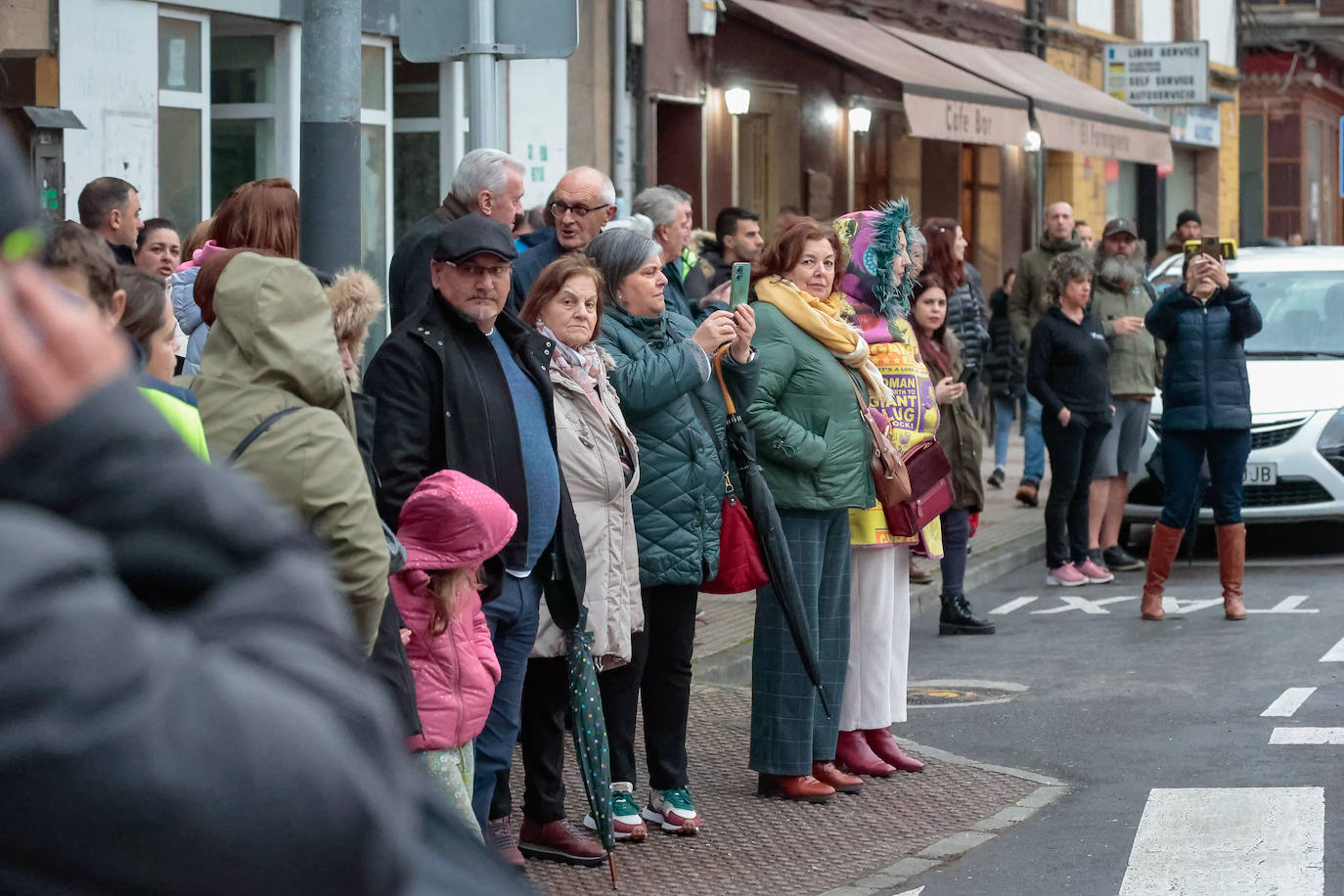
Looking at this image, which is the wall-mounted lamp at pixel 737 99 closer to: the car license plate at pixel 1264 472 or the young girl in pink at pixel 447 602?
the car license plate at pixel 1264 472

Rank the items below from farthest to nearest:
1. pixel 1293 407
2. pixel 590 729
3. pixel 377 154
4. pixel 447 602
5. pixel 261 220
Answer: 1. pixel 377 154
2. pixel 1293 407
3. pixel 261 220
4. pixel 590 729
5. pixel 447 602

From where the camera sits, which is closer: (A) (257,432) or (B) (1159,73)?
(A) (257,432)

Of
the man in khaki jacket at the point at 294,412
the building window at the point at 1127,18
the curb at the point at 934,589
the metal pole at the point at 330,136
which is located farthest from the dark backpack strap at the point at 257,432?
the building window at the point at 1127,18

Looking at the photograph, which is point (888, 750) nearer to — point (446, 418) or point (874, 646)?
point (874, 646)

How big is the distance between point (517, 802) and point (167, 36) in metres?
6.87

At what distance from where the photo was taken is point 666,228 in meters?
8.79

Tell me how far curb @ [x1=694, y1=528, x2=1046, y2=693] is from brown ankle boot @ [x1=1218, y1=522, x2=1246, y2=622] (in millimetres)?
1546

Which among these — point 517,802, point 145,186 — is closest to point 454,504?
point 517,802

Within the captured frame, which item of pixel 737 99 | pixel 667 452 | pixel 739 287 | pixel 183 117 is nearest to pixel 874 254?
pixel 739 287

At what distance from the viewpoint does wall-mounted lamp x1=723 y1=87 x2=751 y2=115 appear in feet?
61.7

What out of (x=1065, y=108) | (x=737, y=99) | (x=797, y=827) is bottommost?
(x=797, y=827)

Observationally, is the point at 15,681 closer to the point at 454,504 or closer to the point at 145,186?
the point at 454,504

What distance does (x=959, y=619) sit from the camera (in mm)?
10367

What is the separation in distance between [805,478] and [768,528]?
0.44m
